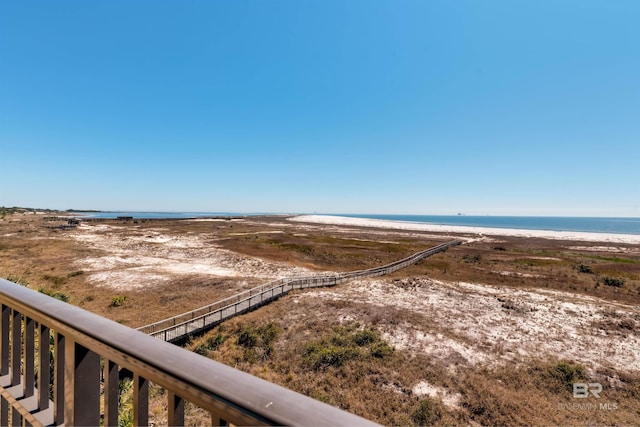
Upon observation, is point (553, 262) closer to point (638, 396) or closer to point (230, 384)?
point (638, 396)

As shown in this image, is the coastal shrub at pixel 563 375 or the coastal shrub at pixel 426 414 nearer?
the coastal shrub at pixel 426 414

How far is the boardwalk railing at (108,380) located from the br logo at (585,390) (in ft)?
47.1

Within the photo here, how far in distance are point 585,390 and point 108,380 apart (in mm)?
15277

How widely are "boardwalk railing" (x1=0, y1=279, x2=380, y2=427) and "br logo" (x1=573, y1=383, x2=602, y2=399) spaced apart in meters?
14.3

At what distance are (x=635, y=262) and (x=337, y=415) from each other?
5954 centimetres

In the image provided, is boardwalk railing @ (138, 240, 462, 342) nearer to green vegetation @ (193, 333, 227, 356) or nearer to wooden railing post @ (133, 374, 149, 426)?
green vegetation @ (193, 333, 227, 356)

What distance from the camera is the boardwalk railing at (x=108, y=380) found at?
97cm

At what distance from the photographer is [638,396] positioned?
33.7ft

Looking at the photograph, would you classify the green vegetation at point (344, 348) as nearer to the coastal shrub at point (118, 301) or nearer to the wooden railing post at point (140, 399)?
the wooden railing post at point (140, 399)

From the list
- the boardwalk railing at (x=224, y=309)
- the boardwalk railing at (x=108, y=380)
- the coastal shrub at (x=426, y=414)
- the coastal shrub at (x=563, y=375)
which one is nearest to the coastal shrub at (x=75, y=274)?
the boardwalk railing at (x=224, y=309)

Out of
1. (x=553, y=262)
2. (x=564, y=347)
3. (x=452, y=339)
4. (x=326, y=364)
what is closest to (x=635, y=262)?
(x=553, y=262)

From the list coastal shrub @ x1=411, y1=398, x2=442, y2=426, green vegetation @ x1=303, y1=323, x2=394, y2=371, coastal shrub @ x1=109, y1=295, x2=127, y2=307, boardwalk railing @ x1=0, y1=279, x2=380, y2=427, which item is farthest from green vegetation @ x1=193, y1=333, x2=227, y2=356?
boardwalk railing @ x1=0, y1=279, x2=380, y2=427

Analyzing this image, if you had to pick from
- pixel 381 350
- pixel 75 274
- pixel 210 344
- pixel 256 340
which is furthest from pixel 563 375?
pixel 75 274

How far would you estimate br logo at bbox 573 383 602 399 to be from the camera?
10.2 metres
